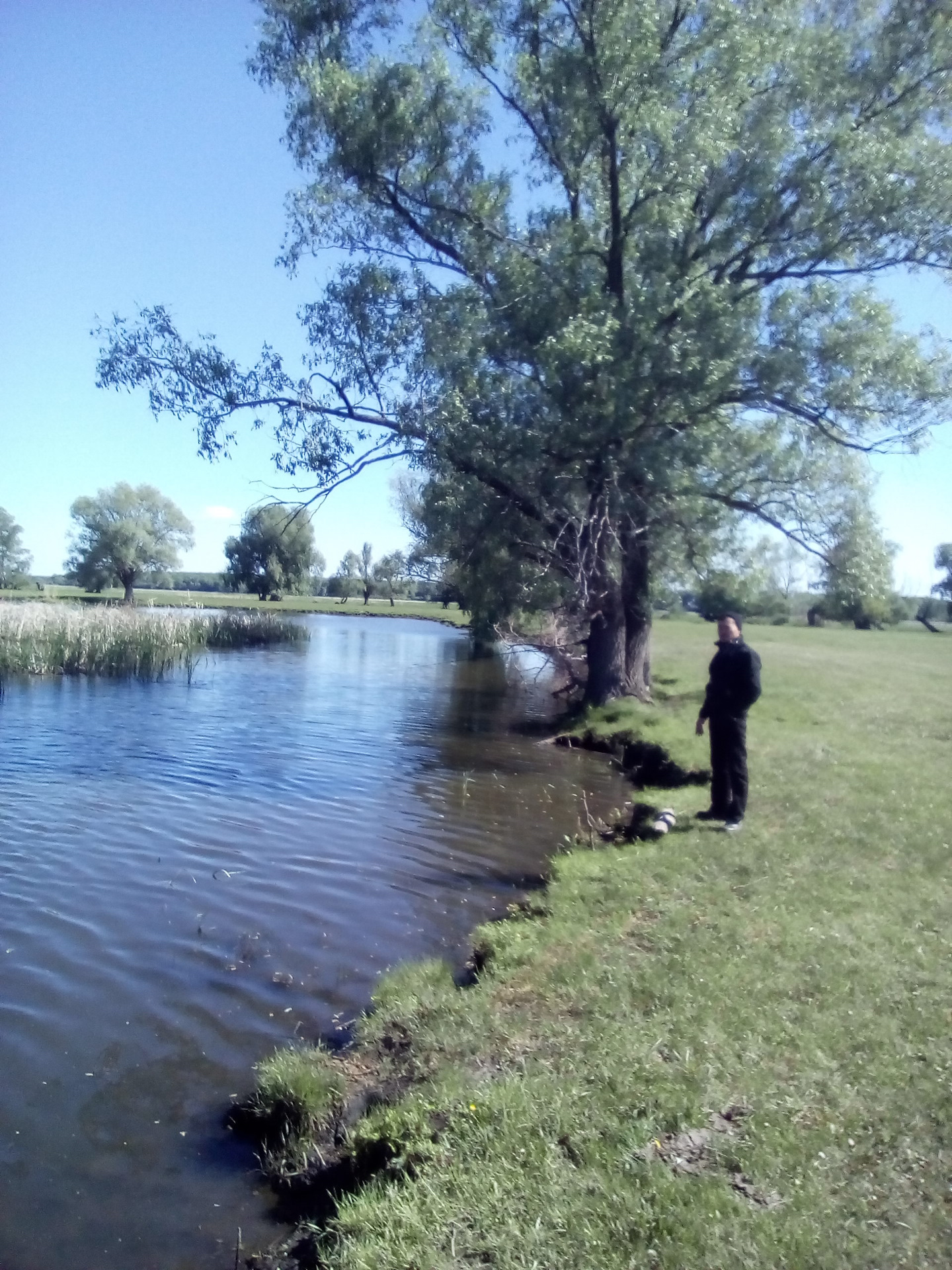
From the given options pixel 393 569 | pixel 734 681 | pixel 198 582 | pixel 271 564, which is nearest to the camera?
pixel 734 681

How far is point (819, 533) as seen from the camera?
18.3 metres

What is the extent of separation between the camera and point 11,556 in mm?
83812

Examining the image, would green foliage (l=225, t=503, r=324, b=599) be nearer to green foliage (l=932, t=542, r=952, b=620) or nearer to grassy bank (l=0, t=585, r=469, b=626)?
grassy bank (l=0, t=585, r=469, b=626)

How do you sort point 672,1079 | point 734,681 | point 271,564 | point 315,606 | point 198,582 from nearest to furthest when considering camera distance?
point 672,1079 → point 734,681 → point 271,564 → point 315,606 → point 198,582

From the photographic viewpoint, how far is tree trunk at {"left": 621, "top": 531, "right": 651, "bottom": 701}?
19.0 meters

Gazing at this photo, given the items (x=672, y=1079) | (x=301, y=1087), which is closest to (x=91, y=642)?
(x=301, y=1087)

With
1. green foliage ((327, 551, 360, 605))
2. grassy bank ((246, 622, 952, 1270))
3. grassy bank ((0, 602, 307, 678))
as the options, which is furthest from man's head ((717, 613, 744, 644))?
green foliage ((327, 551, 360, 605))

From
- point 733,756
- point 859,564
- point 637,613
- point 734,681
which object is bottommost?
point 733,756

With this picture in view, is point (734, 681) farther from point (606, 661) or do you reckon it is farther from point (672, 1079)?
point (606, 661)

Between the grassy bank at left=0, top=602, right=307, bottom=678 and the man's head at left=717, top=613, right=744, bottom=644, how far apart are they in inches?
798

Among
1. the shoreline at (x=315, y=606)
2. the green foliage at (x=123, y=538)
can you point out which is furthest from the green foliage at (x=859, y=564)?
the green foliage at (x=123, y=538)

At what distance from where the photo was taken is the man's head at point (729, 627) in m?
9.73

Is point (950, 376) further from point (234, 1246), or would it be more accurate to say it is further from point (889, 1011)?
point (234, 1246)

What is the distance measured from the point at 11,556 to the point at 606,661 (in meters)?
76.9
